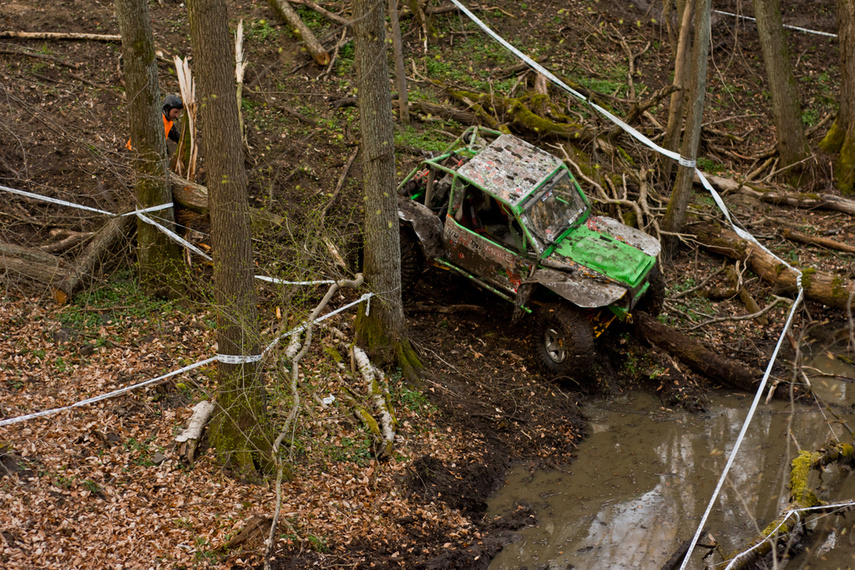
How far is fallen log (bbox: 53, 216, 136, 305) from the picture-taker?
25.2ft

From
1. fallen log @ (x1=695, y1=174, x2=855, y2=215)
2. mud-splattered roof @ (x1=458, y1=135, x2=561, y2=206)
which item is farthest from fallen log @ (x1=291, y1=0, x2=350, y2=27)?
fallen log @ (x1=695, y1=174, x2=855, y2=215)

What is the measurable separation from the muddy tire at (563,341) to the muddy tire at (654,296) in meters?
1.29

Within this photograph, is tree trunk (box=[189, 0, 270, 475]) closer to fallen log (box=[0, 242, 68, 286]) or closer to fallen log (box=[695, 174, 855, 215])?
fallen log (box=[0, 242, 68, 286])

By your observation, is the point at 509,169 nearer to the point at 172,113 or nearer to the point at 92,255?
the point at 172,113

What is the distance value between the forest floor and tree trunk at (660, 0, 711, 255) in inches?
19.3

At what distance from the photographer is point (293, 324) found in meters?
7.52

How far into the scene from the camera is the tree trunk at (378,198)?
6.84 meters

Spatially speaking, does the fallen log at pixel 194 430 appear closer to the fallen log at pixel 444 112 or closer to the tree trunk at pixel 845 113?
the fallen log at pixel 444 112

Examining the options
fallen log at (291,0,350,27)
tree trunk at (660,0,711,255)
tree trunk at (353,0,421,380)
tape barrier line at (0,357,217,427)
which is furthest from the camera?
fallen log at (291,0,350,27)

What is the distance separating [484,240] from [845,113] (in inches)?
308

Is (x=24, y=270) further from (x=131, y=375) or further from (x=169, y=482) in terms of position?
(x=169, y=482)

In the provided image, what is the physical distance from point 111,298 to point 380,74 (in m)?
4.10

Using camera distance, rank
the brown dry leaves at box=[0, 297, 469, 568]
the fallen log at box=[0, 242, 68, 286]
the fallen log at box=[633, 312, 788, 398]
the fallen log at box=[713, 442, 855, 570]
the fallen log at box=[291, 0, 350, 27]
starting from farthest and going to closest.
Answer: the fallen log at box=[291, 0, 350, 27]
the fallen log at box=[633, 312, 788, 398]
the fallen log at box=[0, 242, 68, 286]
the fallen log at box=[713, 442, 855, 570]
the brown dry leaves at box=[0, 297, 469, 568]

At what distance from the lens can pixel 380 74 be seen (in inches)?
274
